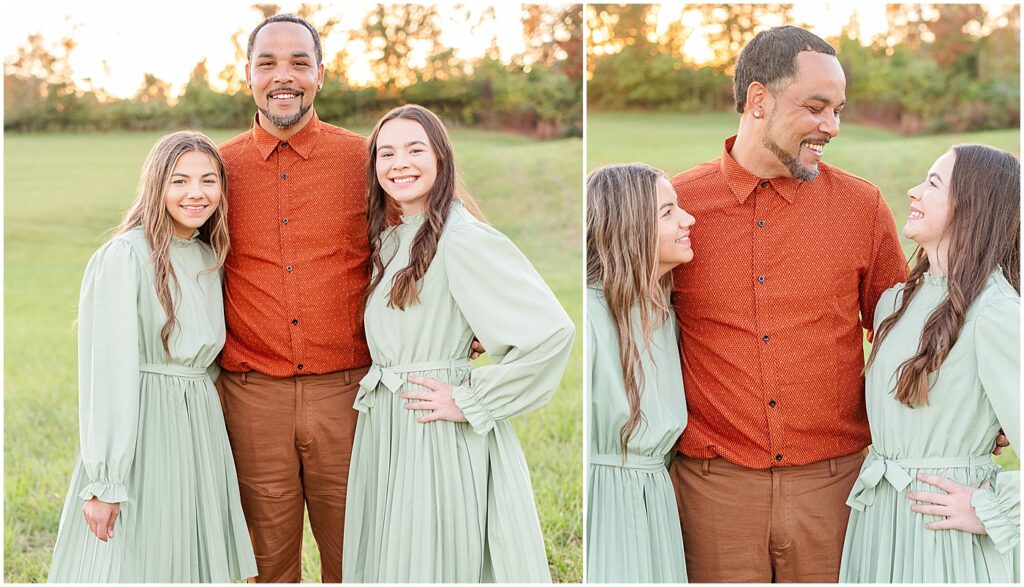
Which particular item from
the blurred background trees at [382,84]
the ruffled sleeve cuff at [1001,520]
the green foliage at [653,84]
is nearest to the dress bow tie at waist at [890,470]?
the ruffled sleeve cuff at [1001,520]

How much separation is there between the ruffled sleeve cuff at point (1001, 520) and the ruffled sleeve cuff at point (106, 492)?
2190 mm

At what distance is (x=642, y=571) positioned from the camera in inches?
110

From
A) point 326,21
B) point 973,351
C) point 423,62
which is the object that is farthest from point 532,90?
point 973,351

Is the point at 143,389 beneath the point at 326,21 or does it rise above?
beneath

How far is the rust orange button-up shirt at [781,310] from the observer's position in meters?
2.77

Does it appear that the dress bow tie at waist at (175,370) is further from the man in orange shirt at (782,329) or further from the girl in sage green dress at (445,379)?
the man in orange shirt at (782,329)

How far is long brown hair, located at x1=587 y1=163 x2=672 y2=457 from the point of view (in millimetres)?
2764

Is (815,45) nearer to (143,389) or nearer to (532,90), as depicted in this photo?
(143,389)

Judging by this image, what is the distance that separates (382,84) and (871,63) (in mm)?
4323

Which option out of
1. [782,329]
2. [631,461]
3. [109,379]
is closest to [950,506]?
[782,329]

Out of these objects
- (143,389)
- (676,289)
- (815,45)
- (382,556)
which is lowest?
(382,556)

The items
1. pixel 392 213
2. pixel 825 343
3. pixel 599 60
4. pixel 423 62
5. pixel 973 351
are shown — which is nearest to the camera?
pixel 973 351

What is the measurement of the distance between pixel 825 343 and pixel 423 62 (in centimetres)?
700

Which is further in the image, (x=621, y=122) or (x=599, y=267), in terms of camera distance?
(x=621, y=122)
